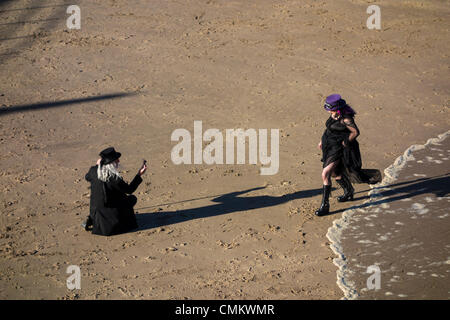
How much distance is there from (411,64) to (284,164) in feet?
20.4

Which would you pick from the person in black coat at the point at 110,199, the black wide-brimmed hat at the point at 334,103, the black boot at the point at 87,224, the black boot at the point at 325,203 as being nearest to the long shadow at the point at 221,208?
the person in black coat at the point at 110,199

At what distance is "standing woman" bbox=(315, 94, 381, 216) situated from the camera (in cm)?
873

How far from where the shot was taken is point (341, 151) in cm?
897

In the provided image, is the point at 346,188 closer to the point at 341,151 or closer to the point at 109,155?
the point at 341,151

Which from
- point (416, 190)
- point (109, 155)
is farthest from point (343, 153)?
point (109, 155)

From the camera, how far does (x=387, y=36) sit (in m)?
16.3

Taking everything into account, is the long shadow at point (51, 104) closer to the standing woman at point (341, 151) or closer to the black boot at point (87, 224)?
the black boot at point (87, 224)

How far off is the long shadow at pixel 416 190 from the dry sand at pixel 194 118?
77 cm

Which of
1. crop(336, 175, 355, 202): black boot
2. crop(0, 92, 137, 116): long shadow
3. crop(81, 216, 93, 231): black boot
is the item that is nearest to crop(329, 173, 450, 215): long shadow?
crop(336, 175, 355, 202): black boot

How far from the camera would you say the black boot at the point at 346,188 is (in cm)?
933

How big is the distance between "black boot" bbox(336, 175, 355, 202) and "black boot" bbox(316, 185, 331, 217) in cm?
45

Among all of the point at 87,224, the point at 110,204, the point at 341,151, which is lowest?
the point at 87,224

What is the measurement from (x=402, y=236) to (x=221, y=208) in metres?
2.90

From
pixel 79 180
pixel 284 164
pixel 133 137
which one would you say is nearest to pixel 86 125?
pixel 133 137
